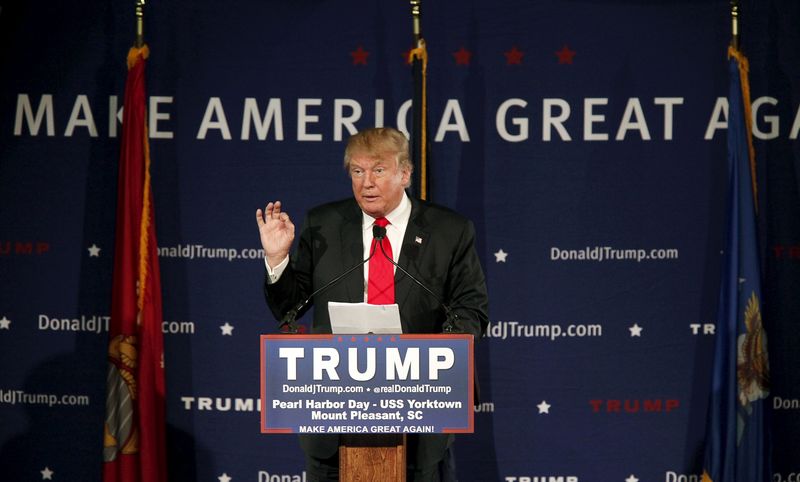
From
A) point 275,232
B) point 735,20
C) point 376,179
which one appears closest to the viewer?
point 275,232

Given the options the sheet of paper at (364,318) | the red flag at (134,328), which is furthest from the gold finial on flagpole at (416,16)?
the sheet of paper at (364,318)

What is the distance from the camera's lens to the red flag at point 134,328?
3762 millimetres

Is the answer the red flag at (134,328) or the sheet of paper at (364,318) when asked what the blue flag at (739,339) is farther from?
the red flag at (134,328)

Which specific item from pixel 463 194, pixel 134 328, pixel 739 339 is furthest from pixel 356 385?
pixel 739 339

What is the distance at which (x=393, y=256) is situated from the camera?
280 centimetres

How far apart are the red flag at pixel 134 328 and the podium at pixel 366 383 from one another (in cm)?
164

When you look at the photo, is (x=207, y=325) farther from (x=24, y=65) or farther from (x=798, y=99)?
(x=798, y=99)

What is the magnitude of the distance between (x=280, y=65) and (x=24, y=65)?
1.10 m

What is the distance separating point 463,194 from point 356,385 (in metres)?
1.87

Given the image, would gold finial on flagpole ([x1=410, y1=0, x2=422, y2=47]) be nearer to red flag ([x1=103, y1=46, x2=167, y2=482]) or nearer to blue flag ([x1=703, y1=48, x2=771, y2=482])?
red flag ([x1=103, y1=46, x2=167, y2=482])

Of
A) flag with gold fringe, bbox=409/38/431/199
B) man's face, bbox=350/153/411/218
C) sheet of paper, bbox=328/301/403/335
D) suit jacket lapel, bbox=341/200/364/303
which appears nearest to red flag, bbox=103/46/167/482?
flag with gold fringe, bbox=409/38/431/199

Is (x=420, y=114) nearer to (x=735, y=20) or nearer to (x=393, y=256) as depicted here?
(x=393, y=256)

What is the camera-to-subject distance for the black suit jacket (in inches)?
107

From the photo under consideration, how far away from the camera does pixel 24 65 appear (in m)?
4.09
